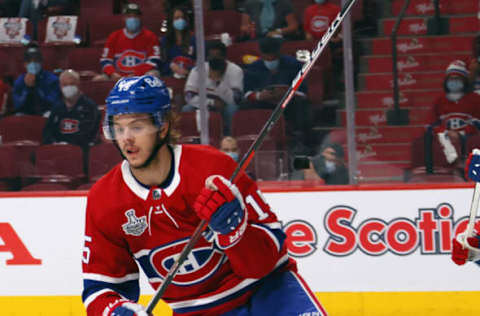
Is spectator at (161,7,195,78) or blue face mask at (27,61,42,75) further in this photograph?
Answer: blue face mask at (27,61,42,75)

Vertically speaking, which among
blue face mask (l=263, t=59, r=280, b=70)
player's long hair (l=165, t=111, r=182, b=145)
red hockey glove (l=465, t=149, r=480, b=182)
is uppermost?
blue face mask (l=263, t=59, r=280, b=70)

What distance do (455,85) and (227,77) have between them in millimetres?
1197

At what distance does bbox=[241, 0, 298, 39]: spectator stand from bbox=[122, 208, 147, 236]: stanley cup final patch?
92.7 inches

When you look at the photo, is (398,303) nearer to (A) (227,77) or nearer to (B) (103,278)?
(A) (227,77)

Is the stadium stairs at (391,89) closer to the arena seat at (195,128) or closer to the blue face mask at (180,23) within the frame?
→ the arena seat at (195,128)

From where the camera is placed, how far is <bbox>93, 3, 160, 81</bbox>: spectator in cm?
520

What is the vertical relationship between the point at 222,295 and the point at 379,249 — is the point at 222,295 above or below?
above

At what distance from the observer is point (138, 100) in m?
2.72

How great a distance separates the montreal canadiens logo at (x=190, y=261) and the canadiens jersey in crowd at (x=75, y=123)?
2341 mm

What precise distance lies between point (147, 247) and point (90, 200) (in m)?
0.22

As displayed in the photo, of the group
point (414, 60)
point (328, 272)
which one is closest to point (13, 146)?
point (328, 272)

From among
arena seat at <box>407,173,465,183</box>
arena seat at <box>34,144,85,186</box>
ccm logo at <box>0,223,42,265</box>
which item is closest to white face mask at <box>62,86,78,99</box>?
arena seat at <box>34,144,85,186</box>

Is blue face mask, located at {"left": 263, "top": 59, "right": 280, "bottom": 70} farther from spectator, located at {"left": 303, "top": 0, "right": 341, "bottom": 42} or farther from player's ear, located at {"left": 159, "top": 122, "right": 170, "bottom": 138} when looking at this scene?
player's ear, located at {"left": 159, "top": 122, "right": 170, "bottom": 138}

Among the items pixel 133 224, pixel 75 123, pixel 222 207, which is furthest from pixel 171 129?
pixel 75 123
